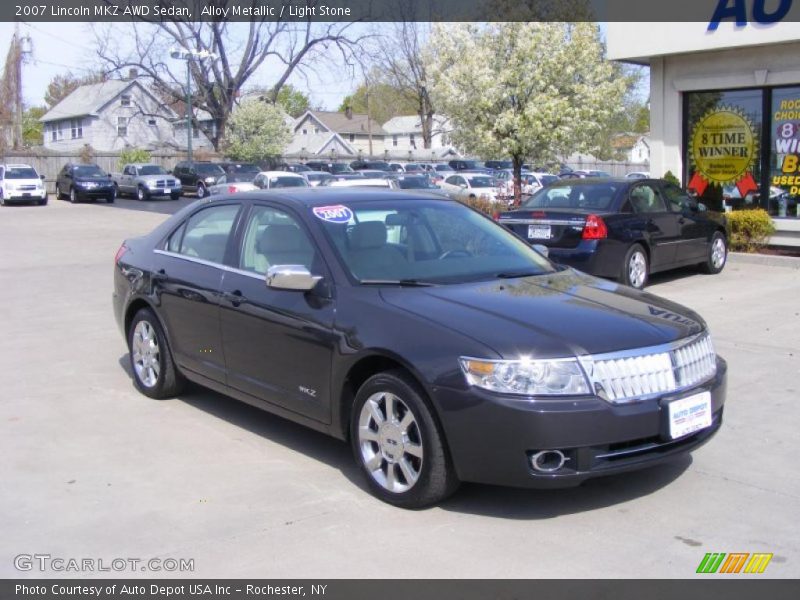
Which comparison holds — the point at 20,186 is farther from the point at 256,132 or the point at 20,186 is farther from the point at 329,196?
the point at 329,196

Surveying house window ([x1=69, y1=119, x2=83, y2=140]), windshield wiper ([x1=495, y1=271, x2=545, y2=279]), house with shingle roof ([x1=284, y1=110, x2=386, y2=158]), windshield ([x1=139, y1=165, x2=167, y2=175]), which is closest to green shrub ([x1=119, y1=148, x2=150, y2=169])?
windshield ([x1=139, y1=165, x2=167, y2=175])

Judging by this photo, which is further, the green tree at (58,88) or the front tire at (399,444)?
the green tree at (58,88)

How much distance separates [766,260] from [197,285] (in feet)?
35.9

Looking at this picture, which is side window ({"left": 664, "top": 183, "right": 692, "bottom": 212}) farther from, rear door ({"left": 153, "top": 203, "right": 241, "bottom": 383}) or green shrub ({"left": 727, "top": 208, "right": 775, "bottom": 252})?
rear door ({"left": 153, "top": 203, "right": 241, "bottom": 383})

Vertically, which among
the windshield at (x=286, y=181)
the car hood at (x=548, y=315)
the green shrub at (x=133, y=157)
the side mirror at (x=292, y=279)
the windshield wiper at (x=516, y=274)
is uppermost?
the green shrub at (x=133, y=157)

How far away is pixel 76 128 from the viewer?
72312 millimetres

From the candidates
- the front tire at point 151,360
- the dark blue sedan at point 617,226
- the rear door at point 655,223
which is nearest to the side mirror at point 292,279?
the front tire at point 151,360

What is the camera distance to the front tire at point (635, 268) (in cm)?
1148

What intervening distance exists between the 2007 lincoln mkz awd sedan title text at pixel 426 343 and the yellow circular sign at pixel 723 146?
11.2 meters

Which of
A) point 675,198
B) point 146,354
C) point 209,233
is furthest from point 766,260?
point 146,354

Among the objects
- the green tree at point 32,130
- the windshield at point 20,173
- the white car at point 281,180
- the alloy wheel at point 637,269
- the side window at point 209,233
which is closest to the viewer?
the side window at point 209,233

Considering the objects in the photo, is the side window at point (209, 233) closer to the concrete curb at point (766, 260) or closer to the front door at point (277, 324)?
the front door at point (277, 324)

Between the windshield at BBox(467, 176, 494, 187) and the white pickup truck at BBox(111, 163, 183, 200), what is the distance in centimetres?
1447
